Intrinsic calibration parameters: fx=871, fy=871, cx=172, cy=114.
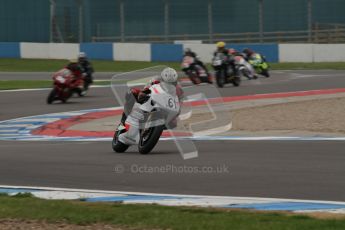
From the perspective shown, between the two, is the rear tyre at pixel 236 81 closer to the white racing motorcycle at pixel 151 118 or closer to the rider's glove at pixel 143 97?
the white racing motorcycle at pixel 151 118

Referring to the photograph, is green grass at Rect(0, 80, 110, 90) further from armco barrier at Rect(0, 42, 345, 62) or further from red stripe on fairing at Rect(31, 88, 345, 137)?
armco barrier at Rect(0, 42, 345, 62)

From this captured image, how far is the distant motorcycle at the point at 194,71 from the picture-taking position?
24609 mm

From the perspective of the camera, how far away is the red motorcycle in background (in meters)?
21.0

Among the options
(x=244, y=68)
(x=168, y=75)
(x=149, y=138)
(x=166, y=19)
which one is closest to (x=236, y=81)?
(x=244, y=68)

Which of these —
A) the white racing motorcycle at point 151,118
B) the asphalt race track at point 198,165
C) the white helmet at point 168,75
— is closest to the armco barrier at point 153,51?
the asphalt race track at point 198,165

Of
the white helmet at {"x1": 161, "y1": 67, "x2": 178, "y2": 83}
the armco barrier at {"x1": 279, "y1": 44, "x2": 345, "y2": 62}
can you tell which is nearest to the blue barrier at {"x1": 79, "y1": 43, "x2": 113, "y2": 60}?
the armco barrier at {"x1": 279, "y1": 44, "x2": 345, "y2": 62}

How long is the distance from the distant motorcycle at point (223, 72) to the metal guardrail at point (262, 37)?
10930 mm

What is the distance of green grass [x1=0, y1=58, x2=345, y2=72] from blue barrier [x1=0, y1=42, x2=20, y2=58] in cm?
48

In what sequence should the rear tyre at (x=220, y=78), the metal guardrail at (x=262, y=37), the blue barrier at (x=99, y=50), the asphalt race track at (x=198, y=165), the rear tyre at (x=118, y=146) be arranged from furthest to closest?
1. the blue barrier at (x=99, y=50)
2. the metal guardrail at (x=262, y=37)
3. the rear tyre at (x=220, y=78)
4. the rear tyre at (x=118, y=146)
5. the asphalt race track at (x=198, y=165)

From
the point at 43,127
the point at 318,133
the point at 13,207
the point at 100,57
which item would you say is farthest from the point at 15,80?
the point at 13,207

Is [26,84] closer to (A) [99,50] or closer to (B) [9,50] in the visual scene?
(A) [99,50]

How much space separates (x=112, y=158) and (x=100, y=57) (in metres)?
28.1

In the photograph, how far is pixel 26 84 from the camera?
28.1 metres

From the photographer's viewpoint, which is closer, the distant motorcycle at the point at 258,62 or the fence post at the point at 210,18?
the distant motorcycle at the point at 258,62
